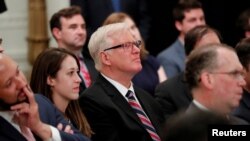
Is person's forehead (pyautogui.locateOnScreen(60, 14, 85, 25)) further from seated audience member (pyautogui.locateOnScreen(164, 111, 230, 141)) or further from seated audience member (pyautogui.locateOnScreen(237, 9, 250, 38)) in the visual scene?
seated audience member (pyautogui.locateOnScreen(164, 111, 230, 141))

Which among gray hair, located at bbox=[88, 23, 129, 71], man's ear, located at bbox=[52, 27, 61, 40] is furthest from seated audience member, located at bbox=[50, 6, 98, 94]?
gray hair, located at bbox=[88, 23, 129, 71]

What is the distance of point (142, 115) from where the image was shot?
13.7ft

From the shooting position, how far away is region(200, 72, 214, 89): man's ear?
3.62 m

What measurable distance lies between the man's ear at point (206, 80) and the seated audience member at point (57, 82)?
754 millimetres

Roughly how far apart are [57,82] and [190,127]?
2.22m

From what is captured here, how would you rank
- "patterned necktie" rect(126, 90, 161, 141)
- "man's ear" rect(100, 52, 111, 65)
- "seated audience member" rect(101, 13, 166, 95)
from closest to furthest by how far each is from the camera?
"patterned necktie" rect(126, 90, 161, 141)
"man's ear" rect(100, 52, 111, 65)
"seated audience member" rect(101, 13, 166, 95)

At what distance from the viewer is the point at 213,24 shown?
713cm

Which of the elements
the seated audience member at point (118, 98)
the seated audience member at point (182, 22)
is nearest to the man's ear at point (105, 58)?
the seated audience member at point (118, 98)

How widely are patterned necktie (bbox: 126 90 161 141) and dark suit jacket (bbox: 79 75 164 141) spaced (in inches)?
1.5

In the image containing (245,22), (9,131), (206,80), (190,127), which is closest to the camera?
(190,127)

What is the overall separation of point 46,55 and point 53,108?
18.0 inches

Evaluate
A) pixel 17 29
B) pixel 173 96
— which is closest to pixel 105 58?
pixel 173 96

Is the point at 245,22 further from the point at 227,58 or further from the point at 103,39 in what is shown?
the point at 227,58

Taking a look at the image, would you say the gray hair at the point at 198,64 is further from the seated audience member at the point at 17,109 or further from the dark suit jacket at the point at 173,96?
the dark suit jacket at the point at 173,96
